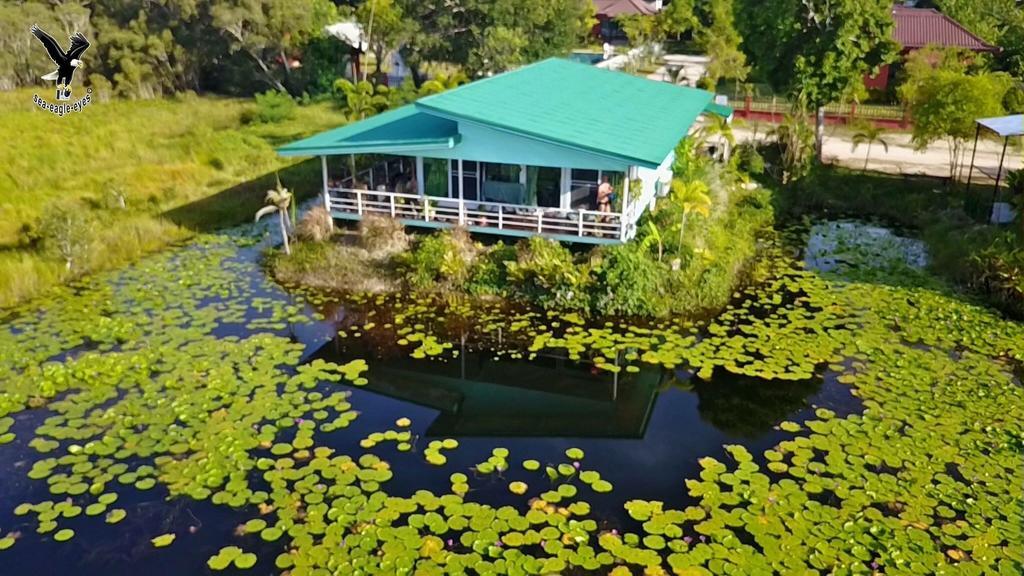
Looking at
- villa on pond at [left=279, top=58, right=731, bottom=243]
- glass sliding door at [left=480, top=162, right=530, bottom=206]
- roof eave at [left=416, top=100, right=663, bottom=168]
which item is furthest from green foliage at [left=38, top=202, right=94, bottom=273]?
glass sliding door at [left=480, top=162, right=530, bottom=206]

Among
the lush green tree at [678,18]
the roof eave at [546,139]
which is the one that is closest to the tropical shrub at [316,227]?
the roof eave at [546,139]

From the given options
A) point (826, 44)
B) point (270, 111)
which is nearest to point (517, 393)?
point (826, 44)

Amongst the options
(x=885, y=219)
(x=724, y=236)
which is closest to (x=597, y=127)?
(x=724, y=236)

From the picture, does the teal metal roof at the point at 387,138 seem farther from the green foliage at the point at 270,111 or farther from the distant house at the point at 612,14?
the distant house at the point at 612,14

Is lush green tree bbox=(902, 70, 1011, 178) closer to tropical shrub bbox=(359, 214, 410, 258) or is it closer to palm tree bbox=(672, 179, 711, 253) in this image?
palm tree bbox=(672, 179, 711, 253)

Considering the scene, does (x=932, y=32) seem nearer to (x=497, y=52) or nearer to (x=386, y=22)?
(x=497, y=52)

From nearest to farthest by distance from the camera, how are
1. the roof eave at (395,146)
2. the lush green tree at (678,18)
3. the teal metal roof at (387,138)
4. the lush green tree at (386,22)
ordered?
the roof eave at (395,146), the teal metal roof at (387,138), the lush green tree at (386,22), the lush green tree at (678,18)
